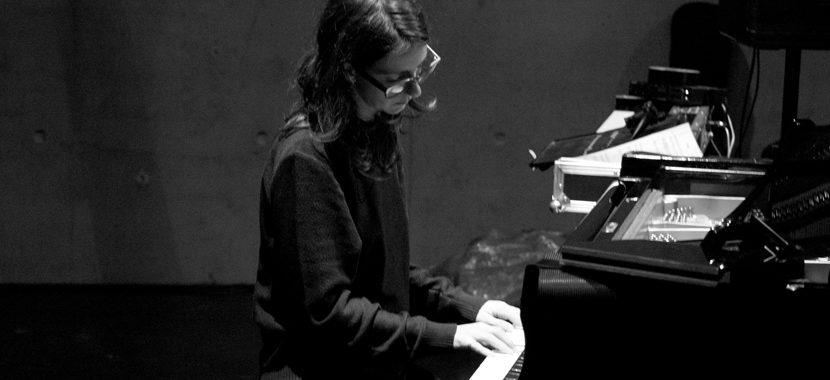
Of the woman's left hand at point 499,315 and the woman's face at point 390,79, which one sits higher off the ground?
the woman's face at point 390,79

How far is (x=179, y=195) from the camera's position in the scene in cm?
458

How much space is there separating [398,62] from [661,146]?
1.02 m

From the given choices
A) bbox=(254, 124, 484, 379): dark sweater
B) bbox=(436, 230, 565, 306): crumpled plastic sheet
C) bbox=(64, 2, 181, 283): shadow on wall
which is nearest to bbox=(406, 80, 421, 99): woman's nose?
bbox=(254, 124, 484, 379): dark sweater

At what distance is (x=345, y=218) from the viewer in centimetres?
165

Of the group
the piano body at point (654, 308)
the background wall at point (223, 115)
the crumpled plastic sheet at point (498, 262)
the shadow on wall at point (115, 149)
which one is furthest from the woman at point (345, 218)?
the shadow on wall at point (115, 149)

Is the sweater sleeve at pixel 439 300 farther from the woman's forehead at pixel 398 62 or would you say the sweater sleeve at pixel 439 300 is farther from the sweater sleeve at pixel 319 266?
the woman's forehead at pixel 398 62

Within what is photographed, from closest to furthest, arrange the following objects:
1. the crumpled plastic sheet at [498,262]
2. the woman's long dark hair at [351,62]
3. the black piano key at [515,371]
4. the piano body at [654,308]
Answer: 1. the piano body at [654,308]
2. the black piano key at [515,371]
3. the woman's long dark hair at [351,62]
4. the crumpled plastic sheet at [498,262]

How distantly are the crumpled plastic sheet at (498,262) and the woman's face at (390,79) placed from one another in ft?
4.49

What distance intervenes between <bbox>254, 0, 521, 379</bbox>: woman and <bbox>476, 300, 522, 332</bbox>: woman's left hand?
16 mm

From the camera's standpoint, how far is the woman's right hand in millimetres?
1692

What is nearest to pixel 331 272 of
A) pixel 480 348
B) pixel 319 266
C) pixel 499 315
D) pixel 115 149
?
pixel 319 266

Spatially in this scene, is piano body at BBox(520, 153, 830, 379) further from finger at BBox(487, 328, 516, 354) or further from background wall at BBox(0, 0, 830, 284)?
background wall at BBox(0, 0, 830, 284)

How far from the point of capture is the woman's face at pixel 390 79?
1688mm

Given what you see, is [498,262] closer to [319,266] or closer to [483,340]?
[483,340]
